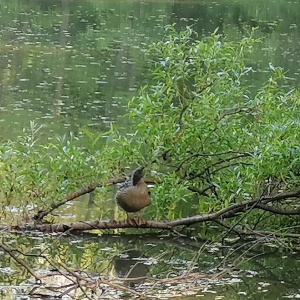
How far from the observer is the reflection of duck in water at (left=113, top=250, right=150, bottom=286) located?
603cm

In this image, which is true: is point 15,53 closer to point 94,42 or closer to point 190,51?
point 94,42

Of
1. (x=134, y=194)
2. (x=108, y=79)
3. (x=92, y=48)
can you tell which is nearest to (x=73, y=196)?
(x=134, y=194)

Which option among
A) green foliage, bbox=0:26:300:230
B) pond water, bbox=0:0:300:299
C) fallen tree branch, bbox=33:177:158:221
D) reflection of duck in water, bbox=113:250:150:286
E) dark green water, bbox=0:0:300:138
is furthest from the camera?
dark green water, bbox=0:0:300:138

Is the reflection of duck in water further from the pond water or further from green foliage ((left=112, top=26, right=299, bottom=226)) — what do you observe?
green foliage ((left=112, top=26, right=299, bottom=226))

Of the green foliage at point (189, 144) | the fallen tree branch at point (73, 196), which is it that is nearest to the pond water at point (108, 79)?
the fallen tree branch at point (73, 196)

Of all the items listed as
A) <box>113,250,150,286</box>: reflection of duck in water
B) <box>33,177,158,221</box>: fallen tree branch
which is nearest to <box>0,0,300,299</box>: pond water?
<box>113,250,150,286</box>: reflection of duck in water

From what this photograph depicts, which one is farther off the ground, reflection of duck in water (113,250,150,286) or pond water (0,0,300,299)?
reflection of duck in water (113,250,150,286)

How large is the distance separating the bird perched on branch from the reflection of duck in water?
378 mm

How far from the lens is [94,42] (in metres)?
21.5

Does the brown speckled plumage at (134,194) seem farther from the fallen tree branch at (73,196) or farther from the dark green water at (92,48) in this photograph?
the dark green water at (92,48)

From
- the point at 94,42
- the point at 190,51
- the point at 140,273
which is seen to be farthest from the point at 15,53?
the point at 140,273

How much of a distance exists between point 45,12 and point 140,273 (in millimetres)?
22948

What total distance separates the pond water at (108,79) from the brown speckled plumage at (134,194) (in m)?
0.32

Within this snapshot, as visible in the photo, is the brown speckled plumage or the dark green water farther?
the dark green water
